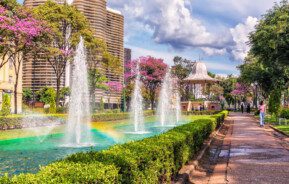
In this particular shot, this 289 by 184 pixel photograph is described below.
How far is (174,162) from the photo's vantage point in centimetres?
817

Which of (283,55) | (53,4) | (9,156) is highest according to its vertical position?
(53,4)

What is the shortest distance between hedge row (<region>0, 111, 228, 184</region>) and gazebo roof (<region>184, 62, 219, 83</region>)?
159 feet

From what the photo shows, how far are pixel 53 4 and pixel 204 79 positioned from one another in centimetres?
2776

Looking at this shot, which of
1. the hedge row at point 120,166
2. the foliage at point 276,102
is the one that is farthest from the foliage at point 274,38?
the hedge row at point 120,166

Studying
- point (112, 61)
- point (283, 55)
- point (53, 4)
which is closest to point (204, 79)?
point (112, 61)

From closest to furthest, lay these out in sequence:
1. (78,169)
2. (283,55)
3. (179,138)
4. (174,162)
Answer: (78,169)
(174,162)
(179,138)
(283,55)

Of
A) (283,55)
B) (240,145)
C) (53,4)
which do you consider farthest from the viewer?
(53,4)

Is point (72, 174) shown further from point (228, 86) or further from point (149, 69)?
point (228, 86)

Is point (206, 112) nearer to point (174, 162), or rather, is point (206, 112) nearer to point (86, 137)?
point (86, 137)

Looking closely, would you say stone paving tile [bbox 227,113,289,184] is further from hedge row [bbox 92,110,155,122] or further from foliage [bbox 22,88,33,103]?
foliage [bbox 22,88,33,103]

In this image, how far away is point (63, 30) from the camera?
3716cm

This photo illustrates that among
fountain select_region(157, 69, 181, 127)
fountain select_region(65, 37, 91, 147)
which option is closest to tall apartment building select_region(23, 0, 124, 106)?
fountain select_region(157, 69, 181, 127)

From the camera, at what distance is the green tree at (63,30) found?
Result: 34.7 metres

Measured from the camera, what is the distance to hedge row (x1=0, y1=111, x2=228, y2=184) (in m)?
4.05
